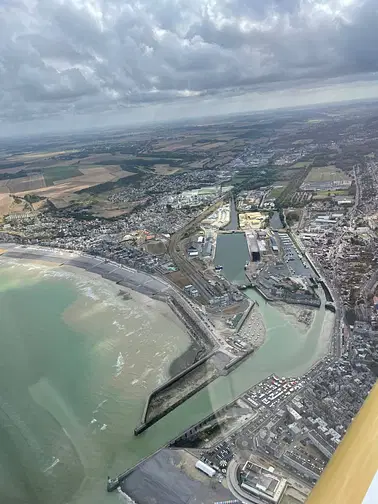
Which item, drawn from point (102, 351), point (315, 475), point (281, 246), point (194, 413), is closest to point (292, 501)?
point (315, 475)

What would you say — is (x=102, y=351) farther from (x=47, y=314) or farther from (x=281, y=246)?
(x=281, y=246)

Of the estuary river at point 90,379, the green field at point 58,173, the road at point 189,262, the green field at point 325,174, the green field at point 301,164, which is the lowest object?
the estuary river at point 90,379

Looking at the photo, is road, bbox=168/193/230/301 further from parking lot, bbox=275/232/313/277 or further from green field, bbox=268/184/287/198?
green field, bbox=268/184/287/198

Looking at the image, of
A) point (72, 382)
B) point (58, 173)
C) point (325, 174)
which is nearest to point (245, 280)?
point (72, 382)

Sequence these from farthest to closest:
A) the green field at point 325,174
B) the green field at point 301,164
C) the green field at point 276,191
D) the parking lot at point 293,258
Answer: the green field at point 301,164 < the green field at point 325,174 < the green field at point 276,191 < the parking lot at point 293,258

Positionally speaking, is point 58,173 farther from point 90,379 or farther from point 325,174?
point 90,379

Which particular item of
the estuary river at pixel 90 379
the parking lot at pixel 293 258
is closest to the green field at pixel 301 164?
the parking lot at pixel 293 258

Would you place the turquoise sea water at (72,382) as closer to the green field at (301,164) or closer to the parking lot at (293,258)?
the parking lot at (293,258)
